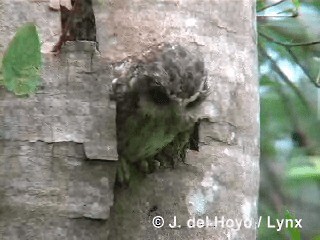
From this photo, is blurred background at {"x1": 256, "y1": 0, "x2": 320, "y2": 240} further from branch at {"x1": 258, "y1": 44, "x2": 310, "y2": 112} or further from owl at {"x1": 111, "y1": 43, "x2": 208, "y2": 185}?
owl at {"x1": 111, "y1": 43, "x2": 208, "y2": 185}

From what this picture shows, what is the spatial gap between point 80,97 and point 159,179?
0.10m

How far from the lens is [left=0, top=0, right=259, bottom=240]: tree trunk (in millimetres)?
519

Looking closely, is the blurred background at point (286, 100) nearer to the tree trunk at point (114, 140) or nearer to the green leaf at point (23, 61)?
the tree trunk at point (114, 140)

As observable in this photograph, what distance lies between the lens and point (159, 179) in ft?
1.86

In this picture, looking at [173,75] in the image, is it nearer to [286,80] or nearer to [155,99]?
[155,99]

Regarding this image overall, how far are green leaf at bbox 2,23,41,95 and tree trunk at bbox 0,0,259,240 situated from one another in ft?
0.30

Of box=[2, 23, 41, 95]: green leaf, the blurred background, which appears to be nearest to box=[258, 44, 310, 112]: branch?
the blurred background

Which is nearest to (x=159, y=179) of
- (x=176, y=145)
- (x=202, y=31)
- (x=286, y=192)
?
(x=176, y=145)

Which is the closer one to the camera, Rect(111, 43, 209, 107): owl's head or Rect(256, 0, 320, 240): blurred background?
Rect(111, 43, 209, 107): owl's head

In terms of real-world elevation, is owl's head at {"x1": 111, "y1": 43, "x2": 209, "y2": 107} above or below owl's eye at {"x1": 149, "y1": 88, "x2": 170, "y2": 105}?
above

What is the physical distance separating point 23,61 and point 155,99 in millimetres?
104

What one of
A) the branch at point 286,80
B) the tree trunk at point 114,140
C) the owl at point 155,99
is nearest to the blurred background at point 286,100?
the branch at point 286,80

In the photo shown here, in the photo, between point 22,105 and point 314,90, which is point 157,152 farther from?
point 314,90

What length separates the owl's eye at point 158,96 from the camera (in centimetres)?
47
